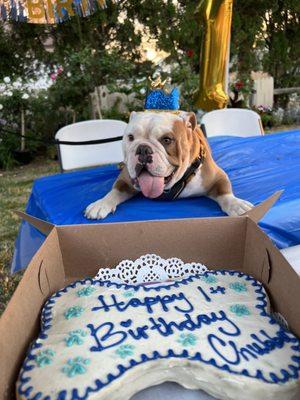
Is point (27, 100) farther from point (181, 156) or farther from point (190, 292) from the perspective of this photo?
point (190, 292)

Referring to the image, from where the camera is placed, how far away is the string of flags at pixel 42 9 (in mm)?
2199

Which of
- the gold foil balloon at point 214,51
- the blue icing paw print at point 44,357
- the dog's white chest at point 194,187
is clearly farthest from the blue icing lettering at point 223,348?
the gold foil balloon at point 214,51

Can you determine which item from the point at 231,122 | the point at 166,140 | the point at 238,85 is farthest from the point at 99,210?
the point at 238,85

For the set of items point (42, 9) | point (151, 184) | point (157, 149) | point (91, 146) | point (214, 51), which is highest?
point (42, 9)

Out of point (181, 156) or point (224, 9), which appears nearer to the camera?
point (181, 156)

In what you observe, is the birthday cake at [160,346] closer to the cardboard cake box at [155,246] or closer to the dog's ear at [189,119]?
the cardboard cake box at [155,246]

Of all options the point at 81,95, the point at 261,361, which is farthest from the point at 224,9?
the point at 81,95

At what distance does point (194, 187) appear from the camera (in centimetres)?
129

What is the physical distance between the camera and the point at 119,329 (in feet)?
2.03

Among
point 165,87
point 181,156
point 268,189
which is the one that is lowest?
point 268,189

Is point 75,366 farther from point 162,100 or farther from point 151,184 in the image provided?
point 162,100

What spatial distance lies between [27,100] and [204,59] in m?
2.82

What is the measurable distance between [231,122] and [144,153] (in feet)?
5.84

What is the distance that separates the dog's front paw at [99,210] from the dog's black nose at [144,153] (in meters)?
0.19
